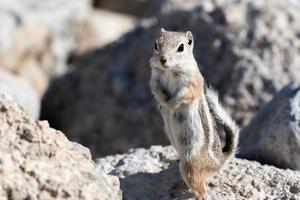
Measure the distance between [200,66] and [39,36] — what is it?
370cm

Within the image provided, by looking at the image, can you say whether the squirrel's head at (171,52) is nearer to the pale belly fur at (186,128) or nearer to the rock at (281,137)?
the pale belly fur at (186,128)

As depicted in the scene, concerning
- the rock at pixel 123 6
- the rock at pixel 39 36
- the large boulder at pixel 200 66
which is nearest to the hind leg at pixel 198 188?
the large boulder at pixel 200 66

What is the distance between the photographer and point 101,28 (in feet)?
49.2

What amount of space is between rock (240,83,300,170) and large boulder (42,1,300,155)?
2.17 meters

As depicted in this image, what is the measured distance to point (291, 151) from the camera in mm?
7105

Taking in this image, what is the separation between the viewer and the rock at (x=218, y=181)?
651 centimetres

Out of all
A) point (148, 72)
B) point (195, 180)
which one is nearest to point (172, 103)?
point (195, 180)

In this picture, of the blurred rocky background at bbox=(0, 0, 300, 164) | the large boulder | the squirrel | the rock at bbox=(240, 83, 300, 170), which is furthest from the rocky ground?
the large boulder

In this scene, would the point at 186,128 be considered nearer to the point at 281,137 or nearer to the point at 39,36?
the point at 281,137

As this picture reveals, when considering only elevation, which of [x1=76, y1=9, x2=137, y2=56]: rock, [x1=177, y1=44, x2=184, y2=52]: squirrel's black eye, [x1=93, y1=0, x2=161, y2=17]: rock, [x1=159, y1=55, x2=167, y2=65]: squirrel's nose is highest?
[x1=93, y1=0, x2=161, y2=17]: rock

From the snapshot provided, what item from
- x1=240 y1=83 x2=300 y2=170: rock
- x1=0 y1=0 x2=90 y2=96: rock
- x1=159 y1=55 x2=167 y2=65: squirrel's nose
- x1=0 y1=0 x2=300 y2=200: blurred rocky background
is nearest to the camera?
x1=0 y1=0 x2=300 y2=200: blurred rocky background

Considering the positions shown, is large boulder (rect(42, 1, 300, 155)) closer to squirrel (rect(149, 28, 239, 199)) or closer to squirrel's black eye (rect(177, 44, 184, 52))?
squirrel (rect(149, 28, 239, 199))

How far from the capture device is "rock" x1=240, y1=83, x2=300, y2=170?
23.2ft

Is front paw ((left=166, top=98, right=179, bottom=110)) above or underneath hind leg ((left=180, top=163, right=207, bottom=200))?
above
